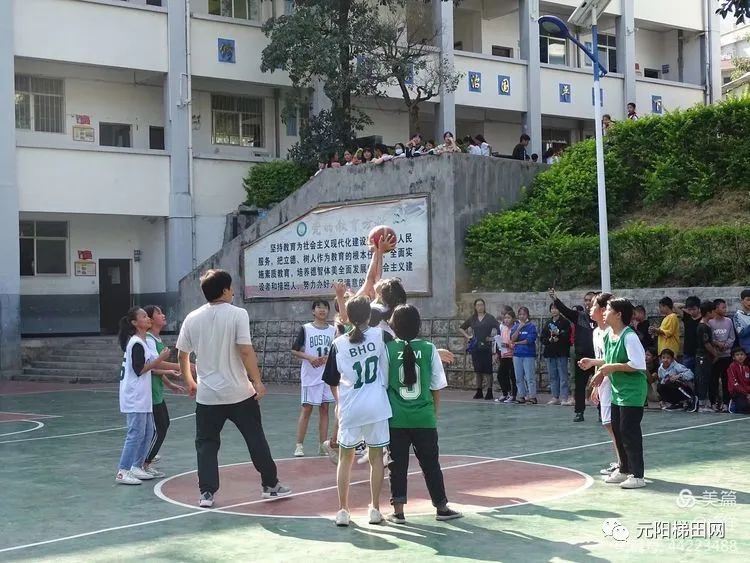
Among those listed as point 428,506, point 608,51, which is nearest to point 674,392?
point 428,506

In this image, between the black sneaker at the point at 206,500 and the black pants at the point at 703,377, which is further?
the black pants at the point at 703,377

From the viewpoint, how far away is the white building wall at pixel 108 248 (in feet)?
86.1

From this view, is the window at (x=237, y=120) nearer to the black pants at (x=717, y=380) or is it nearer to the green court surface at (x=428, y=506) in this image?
the green court surface at (x=428, y=506)

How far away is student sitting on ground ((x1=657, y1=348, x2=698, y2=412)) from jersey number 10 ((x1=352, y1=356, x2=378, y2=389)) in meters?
8.10

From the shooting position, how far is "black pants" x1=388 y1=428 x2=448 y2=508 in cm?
730

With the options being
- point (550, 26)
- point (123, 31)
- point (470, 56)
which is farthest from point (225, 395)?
point (470, 56)

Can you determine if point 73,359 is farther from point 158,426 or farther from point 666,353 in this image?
point 158,426

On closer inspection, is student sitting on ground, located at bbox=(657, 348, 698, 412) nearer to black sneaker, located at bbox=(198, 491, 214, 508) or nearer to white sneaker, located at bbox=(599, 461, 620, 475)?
white sneaker, located at bbox=(599, 461, 620, 475)

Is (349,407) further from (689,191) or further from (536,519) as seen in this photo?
(689,191)

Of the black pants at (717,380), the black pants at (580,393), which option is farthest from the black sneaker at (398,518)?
the black pants at (717,380)

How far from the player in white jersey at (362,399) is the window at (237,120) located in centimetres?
2122

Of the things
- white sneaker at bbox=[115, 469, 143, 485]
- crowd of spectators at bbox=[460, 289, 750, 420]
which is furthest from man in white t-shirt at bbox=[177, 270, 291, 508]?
crowd of spectators at bbox=[460, 289, 750, 420]

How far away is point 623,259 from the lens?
17.7 meters

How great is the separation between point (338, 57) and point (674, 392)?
13.2 meters
